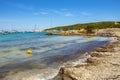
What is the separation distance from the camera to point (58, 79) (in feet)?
48.1

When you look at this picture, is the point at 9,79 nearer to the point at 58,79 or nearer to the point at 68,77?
→ the point at 58,79

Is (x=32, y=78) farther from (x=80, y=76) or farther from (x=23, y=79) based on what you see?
(x=80, y=76)

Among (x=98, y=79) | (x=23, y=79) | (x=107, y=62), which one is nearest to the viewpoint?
(x=98, y=79)

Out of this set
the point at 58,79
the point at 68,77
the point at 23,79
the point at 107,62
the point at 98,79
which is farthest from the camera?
the point at 107,62

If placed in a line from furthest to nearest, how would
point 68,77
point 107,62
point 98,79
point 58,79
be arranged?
1. point 107,62
2. point 58,79
3. point 68,77
4. point 98,79

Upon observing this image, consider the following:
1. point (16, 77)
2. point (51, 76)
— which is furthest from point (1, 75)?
point (51, 76)

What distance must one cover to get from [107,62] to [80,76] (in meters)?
4.80

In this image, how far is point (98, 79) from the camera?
12.4m

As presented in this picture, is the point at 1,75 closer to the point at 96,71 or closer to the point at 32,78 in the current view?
the point at 32,78

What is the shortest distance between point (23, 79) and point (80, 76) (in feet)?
16.4

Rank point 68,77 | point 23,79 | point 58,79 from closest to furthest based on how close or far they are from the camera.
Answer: point 68,77
point 58,79
point 23,79

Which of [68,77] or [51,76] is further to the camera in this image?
[51,76]

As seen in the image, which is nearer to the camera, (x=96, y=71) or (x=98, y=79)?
(x=98, y=79)

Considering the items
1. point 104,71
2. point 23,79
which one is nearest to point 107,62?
point 104,71
